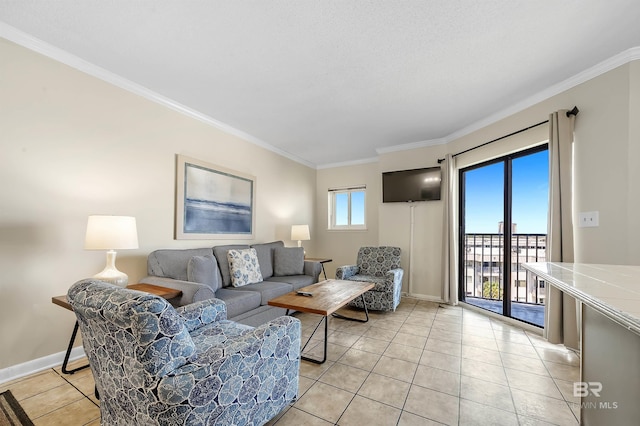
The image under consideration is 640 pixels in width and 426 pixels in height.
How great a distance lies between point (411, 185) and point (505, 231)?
1.50 metres

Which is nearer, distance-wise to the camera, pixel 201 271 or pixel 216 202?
pixel 201 271

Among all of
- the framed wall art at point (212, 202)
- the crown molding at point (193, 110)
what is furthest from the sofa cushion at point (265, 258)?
the crown molding at point (193, 110)

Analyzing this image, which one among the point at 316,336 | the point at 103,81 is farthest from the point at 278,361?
the point at 103,81

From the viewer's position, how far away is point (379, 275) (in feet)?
13.4

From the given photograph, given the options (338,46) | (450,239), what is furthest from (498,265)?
(338,46)

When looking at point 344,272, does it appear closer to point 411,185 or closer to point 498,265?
point 411,185

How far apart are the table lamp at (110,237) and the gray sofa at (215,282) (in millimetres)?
443

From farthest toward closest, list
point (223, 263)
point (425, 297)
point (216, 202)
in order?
point (425, 297) → point (216, 202) → point (223, 263)

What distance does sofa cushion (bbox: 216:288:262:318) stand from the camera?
8.15 feet

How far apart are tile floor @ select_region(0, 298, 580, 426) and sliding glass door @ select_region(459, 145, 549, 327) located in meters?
0.93

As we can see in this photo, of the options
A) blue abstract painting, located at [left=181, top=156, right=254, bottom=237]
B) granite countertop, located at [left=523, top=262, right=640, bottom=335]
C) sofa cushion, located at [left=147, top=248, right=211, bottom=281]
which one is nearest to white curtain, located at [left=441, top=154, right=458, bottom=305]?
granite countertop, located at [left=523, top=262, right=640, bottom=335]

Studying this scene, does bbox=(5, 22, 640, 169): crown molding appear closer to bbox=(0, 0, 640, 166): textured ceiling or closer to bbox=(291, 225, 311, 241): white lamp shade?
bbox=(0, 0, 640, 166): textured ceiling

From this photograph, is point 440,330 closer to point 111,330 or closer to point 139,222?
point 111,330

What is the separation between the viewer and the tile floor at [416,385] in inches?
63.1
